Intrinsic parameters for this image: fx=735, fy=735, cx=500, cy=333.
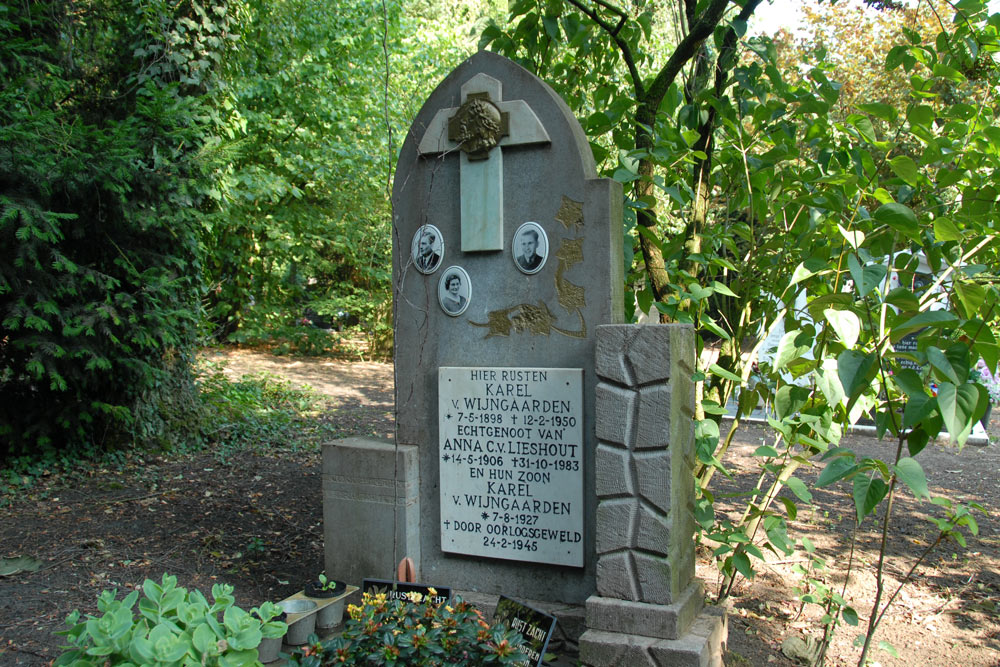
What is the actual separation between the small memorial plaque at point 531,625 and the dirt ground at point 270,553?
1.07 m

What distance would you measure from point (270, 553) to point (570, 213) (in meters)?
2.96

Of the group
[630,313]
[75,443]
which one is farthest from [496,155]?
[75,443]

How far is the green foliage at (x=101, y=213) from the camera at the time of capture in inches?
208

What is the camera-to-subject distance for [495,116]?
3426 millimetres

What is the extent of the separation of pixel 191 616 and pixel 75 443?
16.4 feet

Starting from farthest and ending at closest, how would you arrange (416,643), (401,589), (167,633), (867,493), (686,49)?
(686,49) → (401,589) → (416,643) → (867,493) → (167,633)

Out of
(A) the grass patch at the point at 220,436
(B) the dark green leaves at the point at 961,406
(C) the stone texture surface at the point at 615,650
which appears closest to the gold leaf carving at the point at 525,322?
(C) the stone texture surface at the point at 615,650

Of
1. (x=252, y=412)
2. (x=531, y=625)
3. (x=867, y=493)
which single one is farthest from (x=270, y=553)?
(x=252, y=412)

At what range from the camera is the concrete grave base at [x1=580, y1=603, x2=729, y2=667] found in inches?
107

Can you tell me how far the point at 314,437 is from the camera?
811 centimetres

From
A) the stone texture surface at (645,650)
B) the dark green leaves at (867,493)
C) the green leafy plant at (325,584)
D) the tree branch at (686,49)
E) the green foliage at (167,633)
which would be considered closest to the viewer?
the green foliage at (167,633)

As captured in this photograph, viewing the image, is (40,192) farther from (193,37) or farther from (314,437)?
(314,437)

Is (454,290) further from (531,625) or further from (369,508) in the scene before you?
(531,625)

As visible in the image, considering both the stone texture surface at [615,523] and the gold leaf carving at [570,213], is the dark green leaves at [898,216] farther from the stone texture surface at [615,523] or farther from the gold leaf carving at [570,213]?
the stone texture surface at [615,523]
